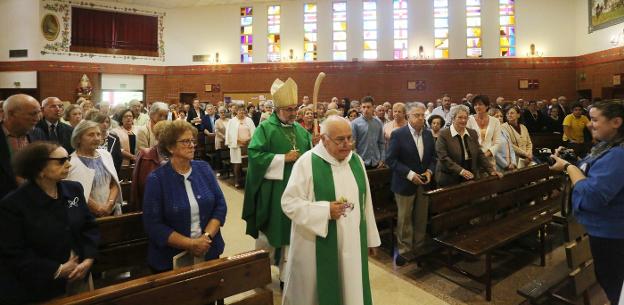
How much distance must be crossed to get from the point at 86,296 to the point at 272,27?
631 inches

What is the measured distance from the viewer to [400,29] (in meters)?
15.8

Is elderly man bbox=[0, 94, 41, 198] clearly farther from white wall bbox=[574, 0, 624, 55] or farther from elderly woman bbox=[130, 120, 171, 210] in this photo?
white wall bbox=[574, 0, 624, 55]

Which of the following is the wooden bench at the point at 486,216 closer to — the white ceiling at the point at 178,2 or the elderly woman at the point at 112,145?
the elderly woman at the point at 112,145

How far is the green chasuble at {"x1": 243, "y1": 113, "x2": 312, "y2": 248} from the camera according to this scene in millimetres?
3668

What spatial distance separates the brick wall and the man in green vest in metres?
12.6

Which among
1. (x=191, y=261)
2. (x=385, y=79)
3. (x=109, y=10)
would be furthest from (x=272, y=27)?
(x=191, y=261)

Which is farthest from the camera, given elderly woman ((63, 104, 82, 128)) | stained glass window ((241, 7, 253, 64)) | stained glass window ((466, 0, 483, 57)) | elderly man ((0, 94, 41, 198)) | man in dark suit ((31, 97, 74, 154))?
stained glass window ((241, 7, 253, 64))

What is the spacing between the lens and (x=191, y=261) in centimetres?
256

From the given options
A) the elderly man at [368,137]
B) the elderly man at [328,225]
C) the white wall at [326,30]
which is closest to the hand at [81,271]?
the elderly man at [328,225]

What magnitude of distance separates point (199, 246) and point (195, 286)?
500 mm

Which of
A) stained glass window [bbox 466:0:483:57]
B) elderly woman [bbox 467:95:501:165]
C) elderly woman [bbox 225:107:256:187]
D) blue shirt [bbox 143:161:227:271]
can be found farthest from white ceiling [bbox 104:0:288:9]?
blue shirt [bbox 143:161:227:271]

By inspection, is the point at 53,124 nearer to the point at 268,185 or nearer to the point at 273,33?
the point at 268,185

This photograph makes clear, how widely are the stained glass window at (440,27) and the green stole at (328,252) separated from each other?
1445 centimetres

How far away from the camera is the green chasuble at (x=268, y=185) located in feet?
12.0
